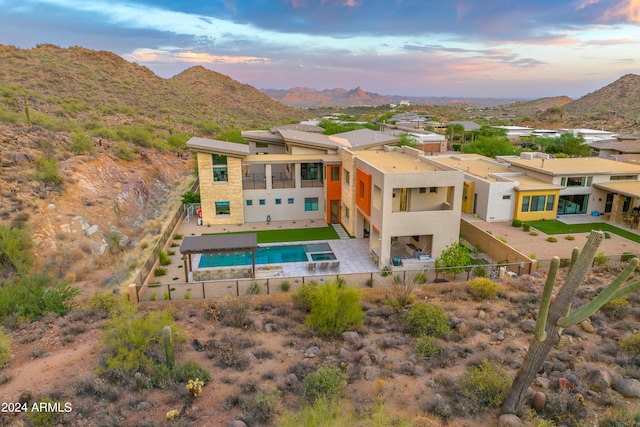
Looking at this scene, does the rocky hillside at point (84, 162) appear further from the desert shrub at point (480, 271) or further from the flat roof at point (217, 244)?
the desert shrub at point (480, 271)

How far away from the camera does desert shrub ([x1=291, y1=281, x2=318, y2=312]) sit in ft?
59.0

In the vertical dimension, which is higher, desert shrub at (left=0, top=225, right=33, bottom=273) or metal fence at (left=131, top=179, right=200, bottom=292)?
desert shrub at (left=0, top=225, right=33, bottom=273)

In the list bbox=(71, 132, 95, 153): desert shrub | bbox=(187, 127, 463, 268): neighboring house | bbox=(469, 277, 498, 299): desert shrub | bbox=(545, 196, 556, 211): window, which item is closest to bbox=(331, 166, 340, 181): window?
bbox=(187, 127, 463, 268): neighboring house

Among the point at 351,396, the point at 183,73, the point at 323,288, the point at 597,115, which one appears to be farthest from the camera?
the point at 183,73

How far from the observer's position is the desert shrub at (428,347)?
14555 millimetres

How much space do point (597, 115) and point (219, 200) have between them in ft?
337

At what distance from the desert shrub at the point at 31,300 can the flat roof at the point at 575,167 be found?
3245 cm

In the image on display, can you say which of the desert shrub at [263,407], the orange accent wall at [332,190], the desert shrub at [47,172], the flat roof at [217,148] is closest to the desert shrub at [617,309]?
the desert shrub at [263,407]

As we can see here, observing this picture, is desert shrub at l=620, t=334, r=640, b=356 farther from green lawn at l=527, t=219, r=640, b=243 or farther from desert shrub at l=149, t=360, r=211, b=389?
green lawn at l=527, t=219, r=640, b=243

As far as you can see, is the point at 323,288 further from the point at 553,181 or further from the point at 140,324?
the point at 553,181

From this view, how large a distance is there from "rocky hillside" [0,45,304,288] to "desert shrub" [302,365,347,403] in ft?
46.4

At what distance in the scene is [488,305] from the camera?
1866 cm

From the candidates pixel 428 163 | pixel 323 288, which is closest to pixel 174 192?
pixel 428 163

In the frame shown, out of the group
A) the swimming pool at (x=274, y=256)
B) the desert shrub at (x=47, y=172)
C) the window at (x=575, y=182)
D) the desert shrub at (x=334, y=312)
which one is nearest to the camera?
the desert shrub at (x=334, y=312)
